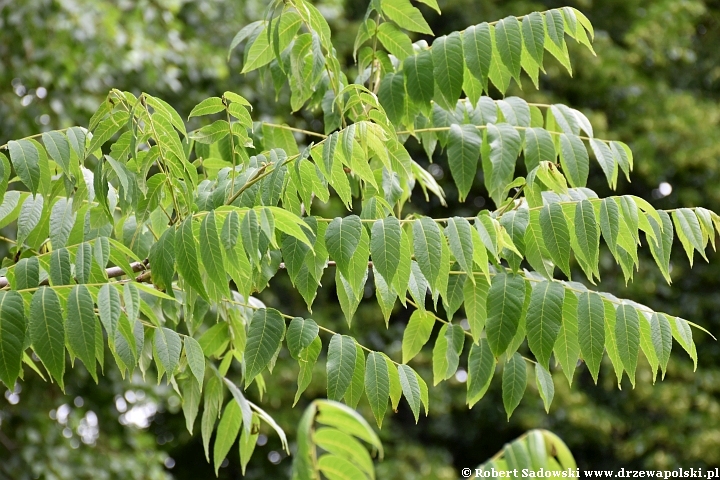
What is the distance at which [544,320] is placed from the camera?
158 cm

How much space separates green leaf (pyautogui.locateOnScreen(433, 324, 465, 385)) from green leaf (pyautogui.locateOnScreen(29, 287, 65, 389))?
79 cm

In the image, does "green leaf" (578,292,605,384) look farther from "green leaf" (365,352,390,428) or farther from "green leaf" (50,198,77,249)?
"green leaf" (50,198,77,249)

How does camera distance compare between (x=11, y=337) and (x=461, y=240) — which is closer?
(x=11, y=337)

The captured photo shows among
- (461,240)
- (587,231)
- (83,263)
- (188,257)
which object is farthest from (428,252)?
(83,263)

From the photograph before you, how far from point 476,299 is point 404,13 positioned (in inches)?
34.3

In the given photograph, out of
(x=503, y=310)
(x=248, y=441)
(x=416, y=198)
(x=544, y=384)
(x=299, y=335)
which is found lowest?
(x=416, y=198)

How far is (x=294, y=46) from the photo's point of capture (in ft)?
6.84

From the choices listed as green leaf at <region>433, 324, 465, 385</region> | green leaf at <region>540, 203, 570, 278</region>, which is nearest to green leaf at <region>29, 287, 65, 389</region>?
green leaf at <region>433, 324, 465, 385</region>

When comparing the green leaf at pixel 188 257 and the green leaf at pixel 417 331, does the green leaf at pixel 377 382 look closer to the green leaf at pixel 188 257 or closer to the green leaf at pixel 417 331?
the green leaf at pixel 417 331

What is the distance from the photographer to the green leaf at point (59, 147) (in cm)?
171

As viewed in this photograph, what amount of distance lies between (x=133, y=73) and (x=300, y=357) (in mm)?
5038

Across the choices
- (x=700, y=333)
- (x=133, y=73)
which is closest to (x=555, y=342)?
(x=133, y=73)

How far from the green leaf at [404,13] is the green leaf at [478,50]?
0.81ft

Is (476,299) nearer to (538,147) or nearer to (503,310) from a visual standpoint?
(503,310)
